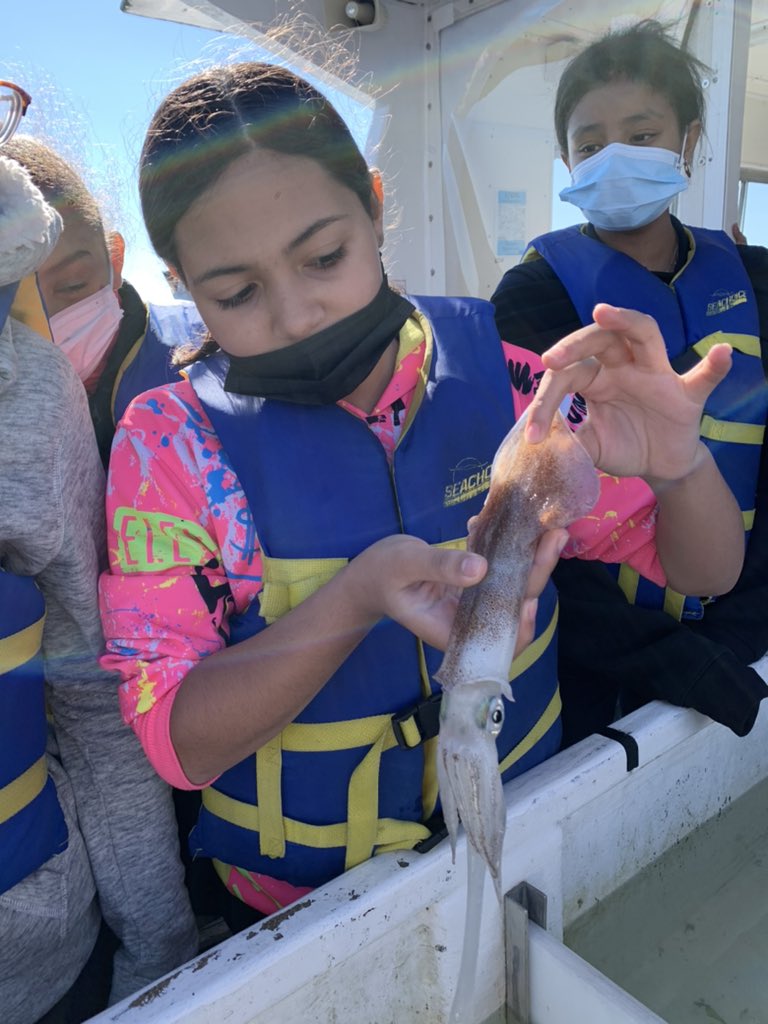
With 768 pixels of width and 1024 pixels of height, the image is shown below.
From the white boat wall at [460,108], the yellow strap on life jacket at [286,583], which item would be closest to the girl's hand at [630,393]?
the yellow strap on life jacket at [286,583]

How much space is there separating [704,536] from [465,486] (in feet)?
1.76

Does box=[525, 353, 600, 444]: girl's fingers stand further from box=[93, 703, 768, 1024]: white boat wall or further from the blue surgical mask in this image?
the blue surgical mask

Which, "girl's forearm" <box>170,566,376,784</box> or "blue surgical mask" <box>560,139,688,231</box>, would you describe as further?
"blue surgical mask" <box>560,139,688,231</box>

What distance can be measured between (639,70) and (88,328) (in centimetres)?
211

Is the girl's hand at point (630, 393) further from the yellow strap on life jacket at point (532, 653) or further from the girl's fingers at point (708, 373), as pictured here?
the yellow strap on life jacket at point (532, 653)

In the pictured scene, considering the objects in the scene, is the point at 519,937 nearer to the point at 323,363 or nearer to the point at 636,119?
the point at 323,363

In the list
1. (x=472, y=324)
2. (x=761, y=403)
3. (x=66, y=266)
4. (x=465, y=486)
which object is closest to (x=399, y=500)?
(x=465, y=486)

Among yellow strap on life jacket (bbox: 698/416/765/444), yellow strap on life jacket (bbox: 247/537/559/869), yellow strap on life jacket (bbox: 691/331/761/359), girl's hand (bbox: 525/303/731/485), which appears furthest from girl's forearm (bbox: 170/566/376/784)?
yellow strap on life jacket (bbox: 691/331/761/359)

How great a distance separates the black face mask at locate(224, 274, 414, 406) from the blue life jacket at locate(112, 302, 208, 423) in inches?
21.0

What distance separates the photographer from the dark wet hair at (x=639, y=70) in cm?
273

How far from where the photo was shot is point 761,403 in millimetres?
2674

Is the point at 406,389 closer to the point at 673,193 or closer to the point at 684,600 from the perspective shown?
the point at 684,600

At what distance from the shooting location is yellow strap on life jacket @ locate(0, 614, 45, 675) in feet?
4.74

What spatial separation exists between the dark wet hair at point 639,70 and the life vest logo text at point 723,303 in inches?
27.4
